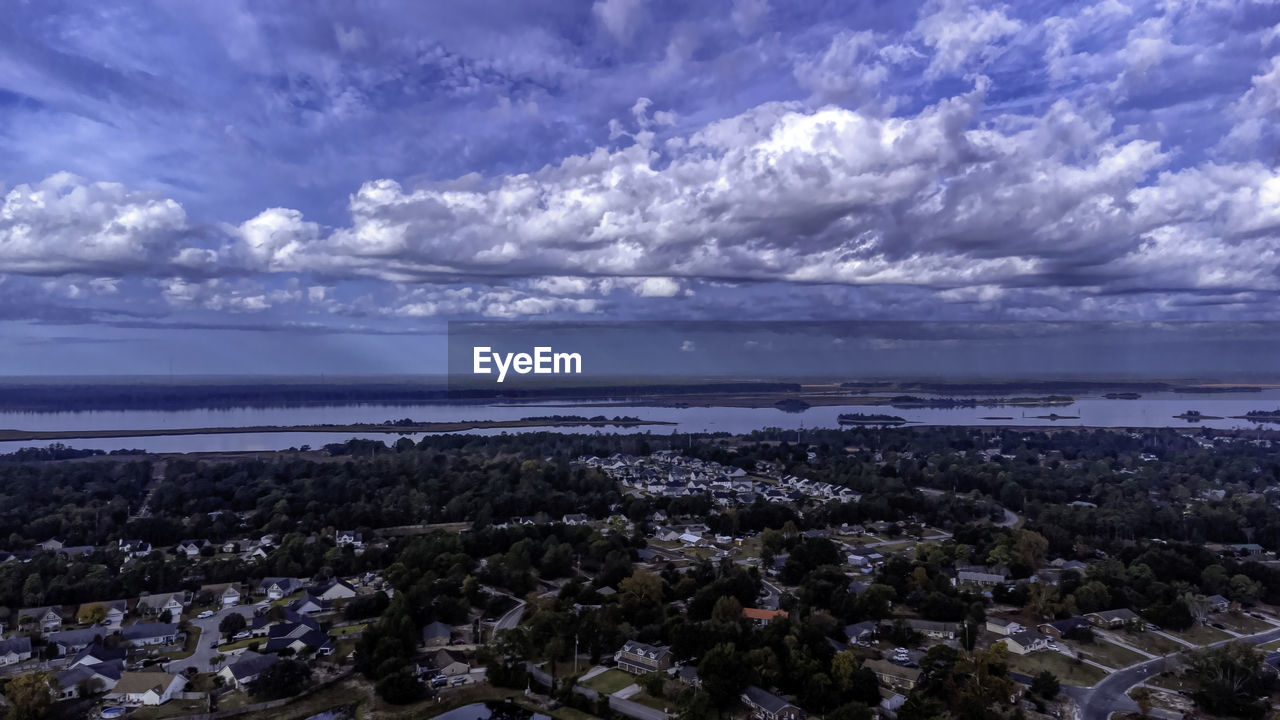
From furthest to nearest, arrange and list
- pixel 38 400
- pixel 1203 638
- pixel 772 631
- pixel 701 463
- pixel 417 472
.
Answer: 1. pixel 38 400
2. pixel 701 463
3. pixel 417 472
4. pixel 1203 638
5. pixel 772 631

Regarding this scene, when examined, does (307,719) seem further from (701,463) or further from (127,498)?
(701,463)

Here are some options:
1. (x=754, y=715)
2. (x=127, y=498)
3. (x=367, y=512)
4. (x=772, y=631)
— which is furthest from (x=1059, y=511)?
(x=127, y=498)

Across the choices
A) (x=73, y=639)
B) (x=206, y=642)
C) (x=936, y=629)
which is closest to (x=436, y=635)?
(x=206, y=642)

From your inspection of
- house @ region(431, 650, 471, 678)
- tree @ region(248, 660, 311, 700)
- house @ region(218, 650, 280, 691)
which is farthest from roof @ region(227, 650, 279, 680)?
house @ region(431, 650, 471, 678)

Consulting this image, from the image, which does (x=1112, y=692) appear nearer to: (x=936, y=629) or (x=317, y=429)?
(x=936, y=629)

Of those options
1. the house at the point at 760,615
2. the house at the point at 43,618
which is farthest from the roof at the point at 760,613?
the house at the point at 43,618

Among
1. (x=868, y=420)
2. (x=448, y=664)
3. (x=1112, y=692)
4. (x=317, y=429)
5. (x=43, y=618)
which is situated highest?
(x=317, y=429)
